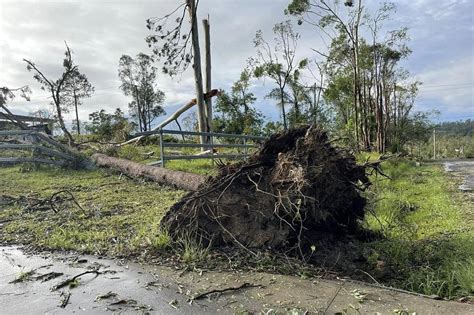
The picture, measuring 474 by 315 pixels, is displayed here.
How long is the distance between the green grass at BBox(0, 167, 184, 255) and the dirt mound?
529mm

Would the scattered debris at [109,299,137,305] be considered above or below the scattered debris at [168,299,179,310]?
above

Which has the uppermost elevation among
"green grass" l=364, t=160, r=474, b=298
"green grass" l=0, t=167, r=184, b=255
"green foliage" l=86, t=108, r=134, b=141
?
"green foliage" l=86, t=108, r=134, b=141

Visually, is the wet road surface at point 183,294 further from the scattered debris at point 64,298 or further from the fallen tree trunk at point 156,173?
the fallen tree trunk at point 156,173

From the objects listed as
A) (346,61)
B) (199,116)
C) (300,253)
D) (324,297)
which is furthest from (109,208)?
→ (346,61)

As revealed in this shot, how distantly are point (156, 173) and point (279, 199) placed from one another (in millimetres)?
5360

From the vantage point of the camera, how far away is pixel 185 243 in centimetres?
427

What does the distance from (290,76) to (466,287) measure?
31241 millimetres

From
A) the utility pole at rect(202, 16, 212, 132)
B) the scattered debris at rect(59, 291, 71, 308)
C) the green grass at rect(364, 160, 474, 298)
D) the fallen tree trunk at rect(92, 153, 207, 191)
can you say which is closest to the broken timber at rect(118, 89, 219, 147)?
the utility pole at rect(202, 16, 212, 132)

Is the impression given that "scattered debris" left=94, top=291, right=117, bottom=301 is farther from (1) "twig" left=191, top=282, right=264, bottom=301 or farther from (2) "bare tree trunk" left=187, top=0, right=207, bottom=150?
(2) "bare tree trunk" left=187, top=0, right=207, bottom=150

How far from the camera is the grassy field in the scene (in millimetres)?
3953

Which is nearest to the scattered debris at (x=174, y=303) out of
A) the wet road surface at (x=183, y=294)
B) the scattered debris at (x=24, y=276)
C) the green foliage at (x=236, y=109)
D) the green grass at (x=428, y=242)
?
→ the wet road surface at (x=183, y=294)

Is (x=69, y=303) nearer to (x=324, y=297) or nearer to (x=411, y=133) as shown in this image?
(x=324, y=297)

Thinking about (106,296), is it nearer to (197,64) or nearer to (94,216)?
(94,216)

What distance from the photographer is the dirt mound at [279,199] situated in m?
4.33
